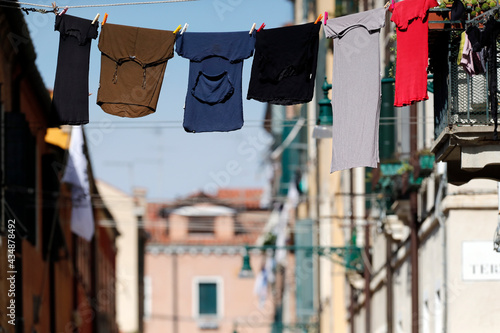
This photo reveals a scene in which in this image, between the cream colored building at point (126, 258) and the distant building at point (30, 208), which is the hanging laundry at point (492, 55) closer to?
the distant building at point (30, 208)

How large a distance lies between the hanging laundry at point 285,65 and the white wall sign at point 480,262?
333 centimetres

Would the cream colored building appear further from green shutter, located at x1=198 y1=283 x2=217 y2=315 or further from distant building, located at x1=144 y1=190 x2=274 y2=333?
green shutter, located at x1=198 y1=283 x2=217 y2=315

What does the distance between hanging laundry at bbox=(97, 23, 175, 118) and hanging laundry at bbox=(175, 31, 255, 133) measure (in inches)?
10.1

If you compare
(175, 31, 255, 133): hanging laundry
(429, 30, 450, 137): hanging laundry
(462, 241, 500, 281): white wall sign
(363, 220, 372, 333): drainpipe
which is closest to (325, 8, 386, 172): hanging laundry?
(429, 30, 450, 137): hanging laundry

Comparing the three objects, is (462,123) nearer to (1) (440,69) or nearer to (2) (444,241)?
(1) (440,69)

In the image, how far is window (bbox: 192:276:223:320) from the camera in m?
66.4

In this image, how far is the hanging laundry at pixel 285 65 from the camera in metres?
14.6

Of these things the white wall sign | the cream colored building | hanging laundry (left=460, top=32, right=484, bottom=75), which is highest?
hanging laundry (left=460, top=32, right=484, bottom=75)

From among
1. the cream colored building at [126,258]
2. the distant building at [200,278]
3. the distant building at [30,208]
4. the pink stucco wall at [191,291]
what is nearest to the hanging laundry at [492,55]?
the distant building at [30,208]

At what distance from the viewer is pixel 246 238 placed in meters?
68.1

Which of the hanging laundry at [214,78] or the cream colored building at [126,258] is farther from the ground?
the hanging laundry at [214,78]

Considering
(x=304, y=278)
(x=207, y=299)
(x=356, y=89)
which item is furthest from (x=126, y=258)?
(x=356, y=89)

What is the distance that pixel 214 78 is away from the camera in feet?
48.9

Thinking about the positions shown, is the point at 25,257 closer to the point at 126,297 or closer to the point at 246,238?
the point at 126,297
